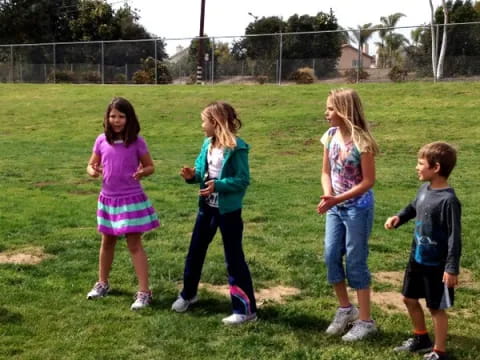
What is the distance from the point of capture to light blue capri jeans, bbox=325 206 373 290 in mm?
3758

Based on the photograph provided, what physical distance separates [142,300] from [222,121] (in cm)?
151

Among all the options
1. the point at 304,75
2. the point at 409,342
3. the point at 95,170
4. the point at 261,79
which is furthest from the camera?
the point at 261,79

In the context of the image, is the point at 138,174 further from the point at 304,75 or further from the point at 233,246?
the point at 304,75

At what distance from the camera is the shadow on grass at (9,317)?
162 inches

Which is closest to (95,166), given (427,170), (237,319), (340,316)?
(237,319)

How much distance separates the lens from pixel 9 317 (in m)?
4.18

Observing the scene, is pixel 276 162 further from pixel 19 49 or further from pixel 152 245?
pixel 19 49

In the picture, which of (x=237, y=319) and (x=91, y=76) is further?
(x=91, y=76)

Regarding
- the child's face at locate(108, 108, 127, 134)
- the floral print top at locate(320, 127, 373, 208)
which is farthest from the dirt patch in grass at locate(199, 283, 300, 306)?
the child's face at locate(108, 108, 127, 134)

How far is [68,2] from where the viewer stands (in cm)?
5206

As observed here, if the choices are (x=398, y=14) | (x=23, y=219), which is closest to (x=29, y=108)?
(x=23, y=219)

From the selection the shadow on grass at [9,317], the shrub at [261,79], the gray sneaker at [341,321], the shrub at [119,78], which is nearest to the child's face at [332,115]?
the gray sneaker at [341,321]

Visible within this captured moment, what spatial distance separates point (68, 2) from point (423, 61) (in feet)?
124

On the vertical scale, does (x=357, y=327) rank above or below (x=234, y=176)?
below
